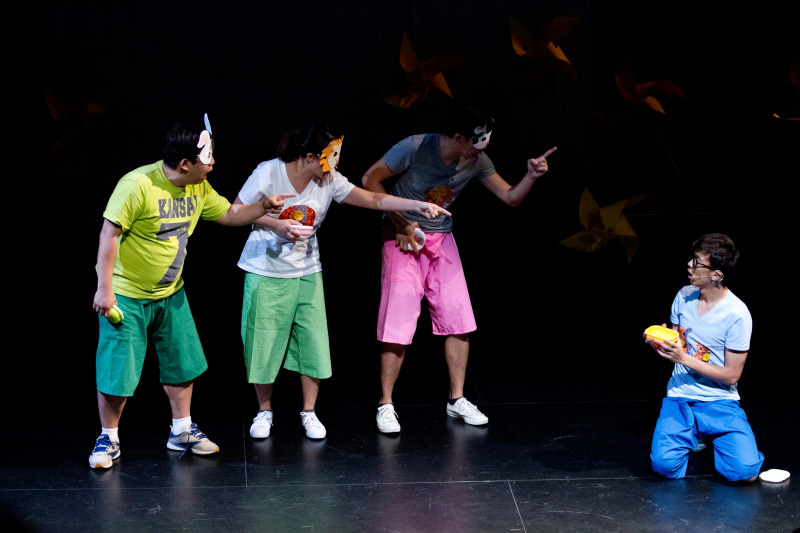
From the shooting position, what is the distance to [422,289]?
12.6 feet

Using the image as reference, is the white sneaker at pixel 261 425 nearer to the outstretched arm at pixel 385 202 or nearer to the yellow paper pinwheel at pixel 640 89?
the outstretched arm at pixel 385 202

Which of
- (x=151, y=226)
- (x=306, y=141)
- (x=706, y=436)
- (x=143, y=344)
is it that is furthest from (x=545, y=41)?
(x=143, y=344)

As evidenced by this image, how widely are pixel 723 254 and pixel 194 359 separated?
188cm

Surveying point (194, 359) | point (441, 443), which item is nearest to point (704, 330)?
point (441, 443)

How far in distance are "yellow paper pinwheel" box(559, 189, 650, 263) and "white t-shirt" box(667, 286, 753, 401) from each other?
0.97 metres

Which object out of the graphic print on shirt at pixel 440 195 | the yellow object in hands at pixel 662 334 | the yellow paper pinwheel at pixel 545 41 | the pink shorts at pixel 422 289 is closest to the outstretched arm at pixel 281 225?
the pink shorts at pixel 422 289

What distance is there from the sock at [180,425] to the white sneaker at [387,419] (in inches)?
28.8

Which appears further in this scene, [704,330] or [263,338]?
[263,338]

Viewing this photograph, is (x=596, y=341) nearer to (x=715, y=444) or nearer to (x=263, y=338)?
(x=715, y=444)

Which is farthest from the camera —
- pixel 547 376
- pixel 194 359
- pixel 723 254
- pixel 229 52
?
pixel 229 52

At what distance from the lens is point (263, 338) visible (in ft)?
11.8

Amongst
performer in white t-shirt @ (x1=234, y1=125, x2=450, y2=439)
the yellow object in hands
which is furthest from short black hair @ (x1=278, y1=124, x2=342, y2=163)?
the yellow object in hands

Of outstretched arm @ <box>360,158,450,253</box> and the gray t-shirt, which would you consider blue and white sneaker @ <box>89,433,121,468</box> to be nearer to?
outstretched arm @ <box>360,158,450,253</box>

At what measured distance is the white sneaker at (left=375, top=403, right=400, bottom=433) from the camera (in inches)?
147
